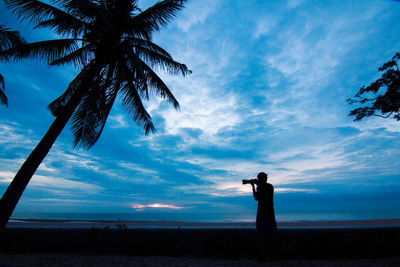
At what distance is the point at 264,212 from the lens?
16.4 ft

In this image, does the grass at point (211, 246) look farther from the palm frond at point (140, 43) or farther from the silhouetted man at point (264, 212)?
the palm frond at point (140, 43)

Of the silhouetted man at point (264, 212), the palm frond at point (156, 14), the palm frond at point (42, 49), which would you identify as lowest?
the silhouetted man at point (264, 212)

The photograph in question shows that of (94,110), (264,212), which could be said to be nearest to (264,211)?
(264,212)

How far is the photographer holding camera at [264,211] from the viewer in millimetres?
4921

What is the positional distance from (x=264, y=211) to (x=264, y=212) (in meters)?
→ 0.02

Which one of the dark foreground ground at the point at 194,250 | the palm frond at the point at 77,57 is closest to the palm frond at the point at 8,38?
the palm frond at the point at 77,57

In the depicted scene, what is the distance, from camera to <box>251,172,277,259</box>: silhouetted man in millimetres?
4918

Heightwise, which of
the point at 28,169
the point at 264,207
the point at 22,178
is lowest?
the point at 264,207

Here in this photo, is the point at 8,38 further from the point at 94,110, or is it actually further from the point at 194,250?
the point at 194,250

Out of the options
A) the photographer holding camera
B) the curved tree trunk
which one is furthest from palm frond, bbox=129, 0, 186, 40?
the photographer holding camera

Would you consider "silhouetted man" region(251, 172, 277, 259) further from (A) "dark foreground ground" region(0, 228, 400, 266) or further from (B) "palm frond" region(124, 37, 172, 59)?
(B) "palm frond" region(124, 37, 172, 59)

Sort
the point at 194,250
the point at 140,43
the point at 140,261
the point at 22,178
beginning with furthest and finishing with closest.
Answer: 1. the point at 140,43
2. the point at 194,250
3. the point at 140,261
4. the point at 22,178

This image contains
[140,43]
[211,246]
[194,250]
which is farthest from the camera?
[140,43]

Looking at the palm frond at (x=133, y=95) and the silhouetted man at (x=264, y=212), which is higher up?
the palm frond at (x=133, y=95)
